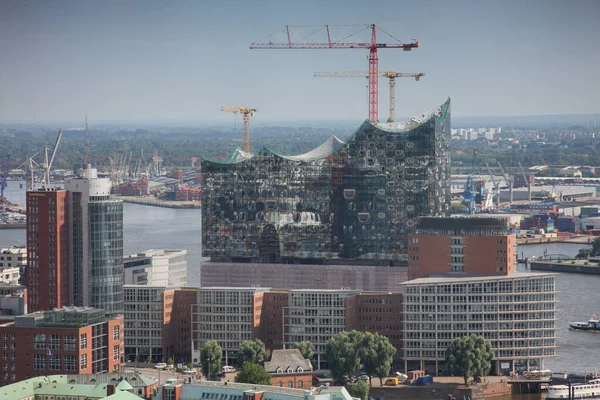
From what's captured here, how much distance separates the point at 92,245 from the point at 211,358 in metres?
5.54

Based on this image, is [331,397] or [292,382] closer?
[331,397]

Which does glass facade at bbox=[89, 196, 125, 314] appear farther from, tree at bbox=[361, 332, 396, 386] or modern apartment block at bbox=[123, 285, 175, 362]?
tree at bbox=[361, 332, 396, 386]

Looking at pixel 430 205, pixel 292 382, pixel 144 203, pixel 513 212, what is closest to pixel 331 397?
pixel 292 382

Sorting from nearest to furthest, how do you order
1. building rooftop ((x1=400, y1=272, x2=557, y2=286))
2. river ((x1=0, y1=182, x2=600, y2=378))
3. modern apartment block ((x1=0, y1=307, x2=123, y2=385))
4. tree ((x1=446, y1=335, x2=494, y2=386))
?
modern apartment block ((x1=0, y1=307, x2=123, y2=385)) < tree ((x1=446, y1=335, x2=494, y2=386)) < building rooftop ((x1=400, y1=272, x2=557, y2=286)) < river ((x1=0, y1=182, x2=600, y2=378))

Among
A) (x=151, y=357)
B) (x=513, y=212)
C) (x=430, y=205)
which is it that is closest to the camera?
(x=151, y=357)

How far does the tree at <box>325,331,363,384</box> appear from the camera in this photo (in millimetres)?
58594

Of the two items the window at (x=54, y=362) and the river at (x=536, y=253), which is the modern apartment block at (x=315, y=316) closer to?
the river at (x=536, y=253)

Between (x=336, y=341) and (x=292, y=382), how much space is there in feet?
15.1

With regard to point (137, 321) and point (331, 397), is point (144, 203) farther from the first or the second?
point (331, 397)

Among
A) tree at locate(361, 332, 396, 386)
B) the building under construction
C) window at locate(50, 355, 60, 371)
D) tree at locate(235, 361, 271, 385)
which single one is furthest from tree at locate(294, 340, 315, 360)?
the building under construction

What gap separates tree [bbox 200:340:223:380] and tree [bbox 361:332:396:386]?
5040 millimetres

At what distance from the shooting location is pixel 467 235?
211 ft

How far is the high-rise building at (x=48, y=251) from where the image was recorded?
198ft

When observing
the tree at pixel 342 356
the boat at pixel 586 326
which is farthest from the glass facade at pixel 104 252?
the boat at pixel 586 326
